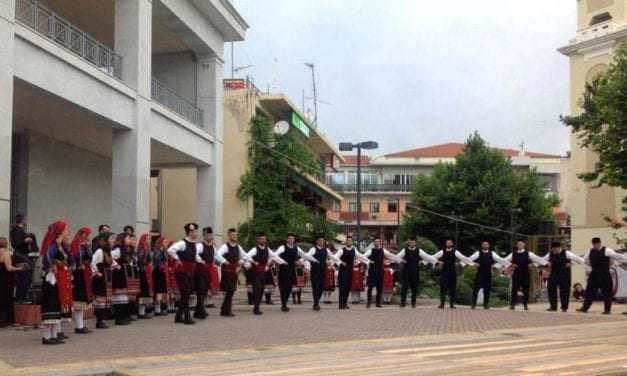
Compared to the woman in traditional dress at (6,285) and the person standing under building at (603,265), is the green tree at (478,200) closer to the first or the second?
the person standing under building at (603,265)

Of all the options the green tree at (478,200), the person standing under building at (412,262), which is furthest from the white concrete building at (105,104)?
the green tree at (478,200)

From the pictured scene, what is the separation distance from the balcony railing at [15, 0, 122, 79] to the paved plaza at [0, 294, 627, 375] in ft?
24.3

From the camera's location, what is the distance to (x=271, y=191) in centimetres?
3997

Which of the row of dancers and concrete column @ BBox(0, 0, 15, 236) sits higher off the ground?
concrete column @ BBox(0, 0, 15, 236)

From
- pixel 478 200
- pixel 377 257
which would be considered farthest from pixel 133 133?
pixel 478 200

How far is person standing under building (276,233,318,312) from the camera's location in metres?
20.7

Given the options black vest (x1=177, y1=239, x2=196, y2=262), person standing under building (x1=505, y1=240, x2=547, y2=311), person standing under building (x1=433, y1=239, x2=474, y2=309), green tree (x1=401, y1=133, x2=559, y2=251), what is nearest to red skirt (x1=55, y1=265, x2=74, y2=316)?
black vest (x1=177, y1=239, x2=196, y2=262)

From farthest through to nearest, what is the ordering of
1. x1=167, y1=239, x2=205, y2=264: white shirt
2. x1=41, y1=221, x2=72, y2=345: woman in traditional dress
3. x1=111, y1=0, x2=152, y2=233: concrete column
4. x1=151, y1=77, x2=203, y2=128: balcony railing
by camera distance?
x1=151, y1=77, x2=203, y2=128: balcony railing
x1=111, y1=0, x2=152, y2=233: concrete column
x1=167, y1=239, x2=205, y2=264: white shirt
x1=41, y1=221, x2=72, y2=345: woman in traditional dress

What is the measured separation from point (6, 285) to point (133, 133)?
8314mm

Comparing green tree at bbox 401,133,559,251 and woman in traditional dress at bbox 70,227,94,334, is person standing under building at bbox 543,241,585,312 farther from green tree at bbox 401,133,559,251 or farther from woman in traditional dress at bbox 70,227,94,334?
green tree at bbox 401,133,559,251

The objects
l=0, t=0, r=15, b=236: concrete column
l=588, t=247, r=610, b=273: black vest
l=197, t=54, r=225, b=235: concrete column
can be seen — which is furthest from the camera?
l=197, t=54, r=225, b=235: concrete column

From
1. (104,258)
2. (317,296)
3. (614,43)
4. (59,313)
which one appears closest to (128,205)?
(317,296)

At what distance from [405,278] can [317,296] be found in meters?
2.72

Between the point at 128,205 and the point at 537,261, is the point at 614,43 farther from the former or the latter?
the point at 128,205
